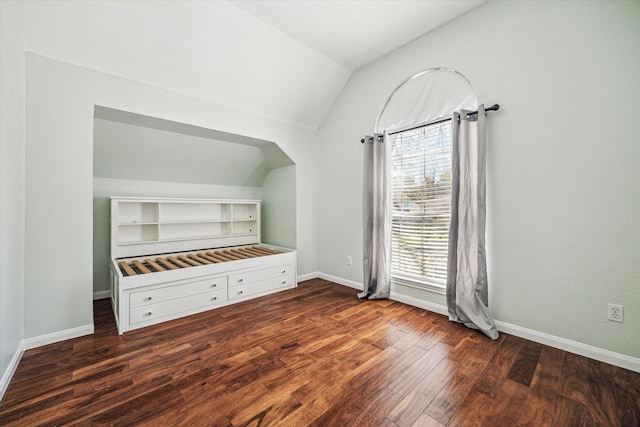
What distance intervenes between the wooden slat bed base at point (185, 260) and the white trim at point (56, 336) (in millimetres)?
496

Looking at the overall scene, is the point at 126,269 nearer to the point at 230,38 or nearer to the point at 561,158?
the point at 230,38

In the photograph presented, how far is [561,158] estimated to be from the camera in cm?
198

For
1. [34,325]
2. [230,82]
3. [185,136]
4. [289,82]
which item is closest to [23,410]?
[34,325]

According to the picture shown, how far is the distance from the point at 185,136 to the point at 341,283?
2.73m

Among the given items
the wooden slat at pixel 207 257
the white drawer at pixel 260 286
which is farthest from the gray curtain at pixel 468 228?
the wooden slat at pixel 207 257

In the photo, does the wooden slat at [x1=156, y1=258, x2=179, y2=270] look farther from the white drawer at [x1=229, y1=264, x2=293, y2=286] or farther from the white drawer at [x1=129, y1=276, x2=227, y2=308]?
the white drawer at [x1=229, y1=264, x2=293, y2=286]

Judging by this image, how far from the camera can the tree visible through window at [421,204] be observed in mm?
2662

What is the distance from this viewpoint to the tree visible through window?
2.66 metres

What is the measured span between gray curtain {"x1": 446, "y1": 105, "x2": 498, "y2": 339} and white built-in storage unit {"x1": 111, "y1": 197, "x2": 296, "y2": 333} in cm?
194

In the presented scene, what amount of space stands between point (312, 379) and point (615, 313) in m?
2.08

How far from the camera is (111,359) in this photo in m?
1.85

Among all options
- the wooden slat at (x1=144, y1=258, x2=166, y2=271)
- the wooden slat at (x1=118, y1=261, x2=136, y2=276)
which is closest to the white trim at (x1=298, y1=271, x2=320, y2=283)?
the wooden slat at (x1=144, y1=258, x2=166, y2=271)

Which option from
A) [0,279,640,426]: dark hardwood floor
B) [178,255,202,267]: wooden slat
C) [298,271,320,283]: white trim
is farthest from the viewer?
[298,271,320,283]: white trim

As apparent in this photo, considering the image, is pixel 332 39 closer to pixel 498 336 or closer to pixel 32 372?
pixel 498 336
